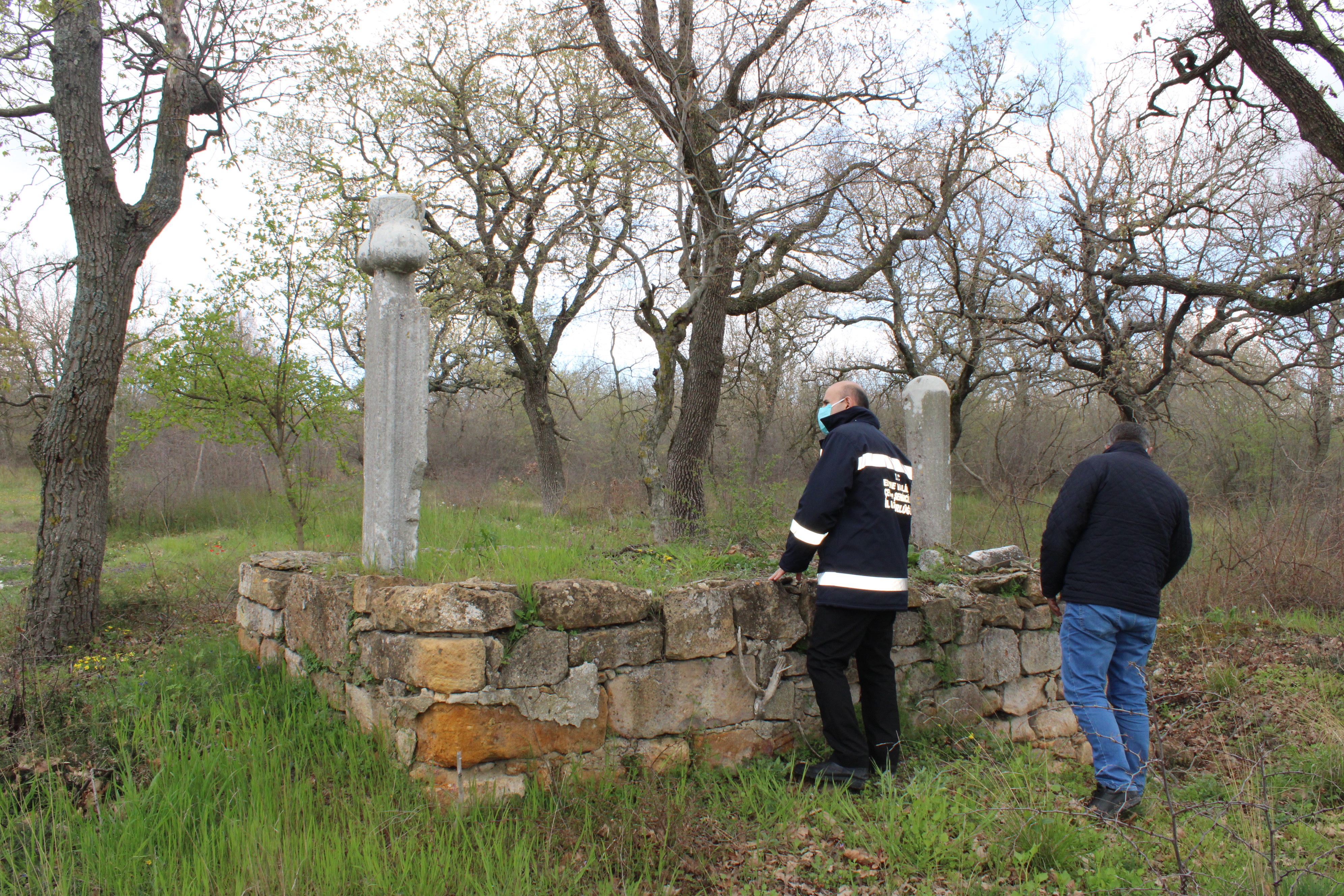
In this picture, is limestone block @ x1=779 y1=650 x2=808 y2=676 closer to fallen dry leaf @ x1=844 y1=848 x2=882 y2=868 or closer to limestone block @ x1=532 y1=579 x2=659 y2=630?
limestone block @ x1=532 y1=579 x2=659 y2=630

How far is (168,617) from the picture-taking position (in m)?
6.93

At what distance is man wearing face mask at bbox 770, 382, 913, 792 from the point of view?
388 centimetres

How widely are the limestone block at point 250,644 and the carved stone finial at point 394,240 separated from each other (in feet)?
8.70

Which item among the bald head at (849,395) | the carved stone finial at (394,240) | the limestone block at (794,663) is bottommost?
the limestone block at (794,663)

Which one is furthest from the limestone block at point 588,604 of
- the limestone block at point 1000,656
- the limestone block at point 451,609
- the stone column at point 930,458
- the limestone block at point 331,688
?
the stone column at point 930,458

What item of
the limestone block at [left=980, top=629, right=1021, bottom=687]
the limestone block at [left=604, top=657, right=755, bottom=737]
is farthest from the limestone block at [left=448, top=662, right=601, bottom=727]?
the limestone block at [left=980, top=629, right=1021, bottom=687]

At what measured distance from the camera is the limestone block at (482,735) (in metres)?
3.45

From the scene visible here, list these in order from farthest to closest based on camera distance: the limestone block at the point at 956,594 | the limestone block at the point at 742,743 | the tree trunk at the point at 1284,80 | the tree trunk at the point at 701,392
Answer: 1. the tree trunk at the point at 701,392
2. the tree trunk at the point at 1284,80
3. the limestone block at the point at 956,594
4. the limestone block at the point at 742,743

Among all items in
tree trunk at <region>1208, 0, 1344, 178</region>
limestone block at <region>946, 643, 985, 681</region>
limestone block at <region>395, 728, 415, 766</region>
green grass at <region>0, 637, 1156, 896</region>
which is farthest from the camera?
tree trunk at <region>1208, 0, 1344, 178</region>

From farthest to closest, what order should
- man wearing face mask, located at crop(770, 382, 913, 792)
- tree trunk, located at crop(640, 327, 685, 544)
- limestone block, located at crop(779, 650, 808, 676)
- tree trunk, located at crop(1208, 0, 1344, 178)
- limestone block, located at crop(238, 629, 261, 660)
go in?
tree trunk, located at crop(640, 327, 685, 544) < tree trunk, located at crop(1208, 0, 1344, 178) < limestone block, located at crop(238, 629, 261, 660) < limestone block, located at crop(779, 650, 808, 676) < man wearing face mask, located at crop(770, 382, 913, 792)

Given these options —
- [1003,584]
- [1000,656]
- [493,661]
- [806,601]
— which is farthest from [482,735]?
[1003,584]

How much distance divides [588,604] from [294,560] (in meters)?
2.51

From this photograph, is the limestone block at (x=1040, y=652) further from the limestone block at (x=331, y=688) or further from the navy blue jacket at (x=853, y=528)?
the limestone block at (x=331, y=688)

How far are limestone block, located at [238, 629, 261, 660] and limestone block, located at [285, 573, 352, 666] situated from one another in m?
0.54
